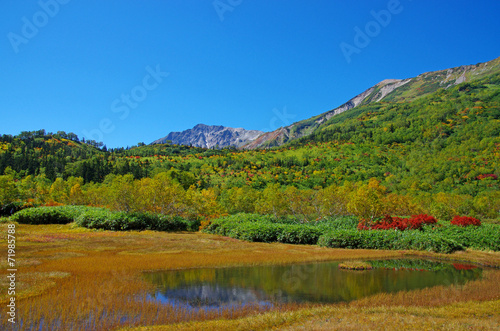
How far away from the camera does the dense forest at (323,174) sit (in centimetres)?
5017

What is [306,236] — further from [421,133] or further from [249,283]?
[421,133]

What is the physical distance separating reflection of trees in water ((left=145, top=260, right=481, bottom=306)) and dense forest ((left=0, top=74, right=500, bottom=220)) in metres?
20.5

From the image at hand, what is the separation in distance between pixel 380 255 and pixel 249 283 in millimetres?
15014

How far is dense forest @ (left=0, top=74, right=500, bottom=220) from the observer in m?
50.2

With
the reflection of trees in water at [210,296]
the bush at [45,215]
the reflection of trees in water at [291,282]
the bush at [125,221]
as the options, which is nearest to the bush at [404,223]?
the reflection of trees in water at [291,282]

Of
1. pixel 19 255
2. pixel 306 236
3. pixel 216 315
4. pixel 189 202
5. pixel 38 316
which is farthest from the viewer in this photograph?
pixel 189 202

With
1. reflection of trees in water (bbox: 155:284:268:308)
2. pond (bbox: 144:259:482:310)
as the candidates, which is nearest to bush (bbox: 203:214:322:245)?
pond (bbox: 144:259:482:310)

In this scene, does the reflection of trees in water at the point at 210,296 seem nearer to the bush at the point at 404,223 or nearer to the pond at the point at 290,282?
the pond at the point at 290,282

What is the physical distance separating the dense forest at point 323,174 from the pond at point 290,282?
19.8m

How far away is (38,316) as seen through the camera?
9141mm

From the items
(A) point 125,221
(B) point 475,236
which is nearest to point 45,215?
(A) point 125,221

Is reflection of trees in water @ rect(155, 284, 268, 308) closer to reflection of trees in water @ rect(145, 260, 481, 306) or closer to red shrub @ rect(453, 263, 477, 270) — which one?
reflection of trees in water @ rect(145, 260, 481, 306)

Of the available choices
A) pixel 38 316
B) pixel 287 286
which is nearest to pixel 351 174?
pixel 287 286

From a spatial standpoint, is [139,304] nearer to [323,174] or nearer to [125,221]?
[125,221]
